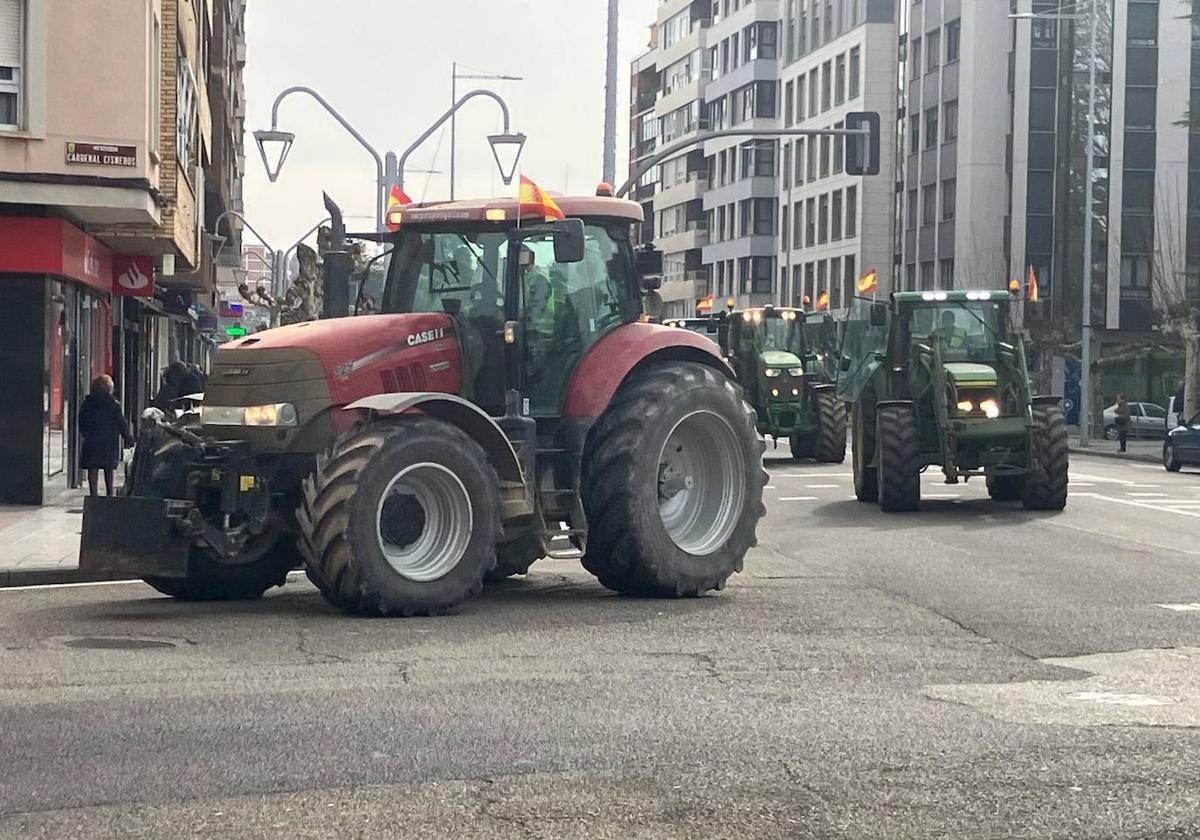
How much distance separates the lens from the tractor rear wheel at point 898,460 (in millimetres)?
24609

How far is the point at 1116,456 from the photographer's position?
2019 inches

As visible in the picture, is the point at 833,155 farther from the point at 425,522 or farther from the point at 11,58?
the point at 425,522

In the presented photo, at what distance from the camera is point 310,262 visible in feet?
149

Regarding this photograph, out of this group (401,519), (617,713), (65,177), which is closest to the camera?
(617,713)

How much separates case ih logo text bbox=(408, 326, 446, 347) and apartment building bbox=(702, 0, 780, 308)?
3475 inches

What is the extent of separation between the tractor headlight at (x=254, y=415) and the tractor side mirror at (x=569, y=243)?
2.06 metres

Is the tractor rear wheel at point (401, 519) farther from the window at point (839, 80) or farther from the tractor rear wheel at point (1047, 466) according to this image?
the window at point (839, 80)

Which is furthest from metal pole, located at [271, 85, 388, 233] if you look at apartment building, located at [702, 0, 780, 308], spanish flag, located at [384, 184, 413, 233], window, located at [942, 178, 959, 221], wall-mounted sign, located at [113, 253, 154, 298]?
apartment building, located at [702, 0, 780, 308]

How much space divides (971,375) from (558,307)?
11.8 metres

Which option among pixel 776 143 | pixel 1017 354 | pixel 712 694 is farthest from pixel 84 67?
pixel 776 143

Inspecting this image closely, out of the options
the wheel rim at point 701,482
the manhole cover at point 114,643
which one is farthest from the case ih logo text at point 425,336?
the manhole cover at point 114,643

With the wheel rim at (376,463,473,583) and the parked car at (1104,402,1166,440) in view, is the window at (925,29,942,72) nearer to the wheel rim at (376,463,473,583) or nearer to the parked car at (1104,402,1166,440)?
the parked car at (1104,402,1166,440)

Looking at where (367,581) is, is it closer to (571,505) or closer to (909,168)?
(571,505)

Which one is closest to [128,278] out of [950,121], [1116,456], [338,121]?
[338,121]
